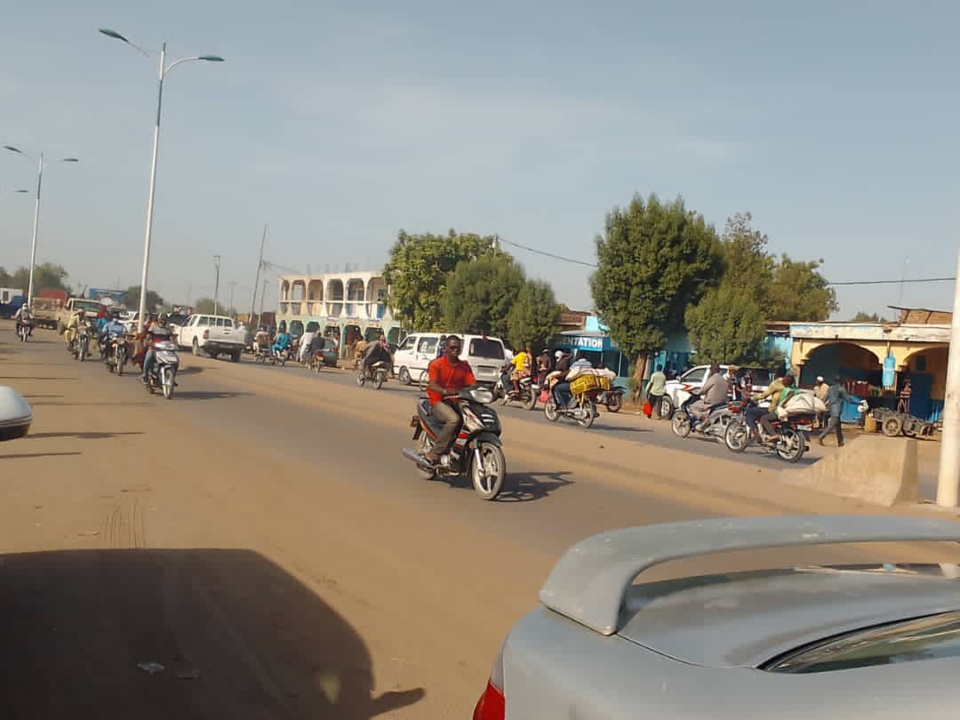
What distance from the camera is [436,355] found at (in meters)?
29.8

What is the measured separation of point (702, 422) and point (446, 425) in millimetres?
10488

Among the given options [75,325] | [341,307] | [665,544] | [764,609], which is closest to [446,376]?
[665,544]

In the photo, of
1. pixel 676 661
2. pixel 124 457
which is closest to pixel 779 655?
pixel 676 661

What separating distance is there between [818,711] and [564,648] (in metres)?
0.54

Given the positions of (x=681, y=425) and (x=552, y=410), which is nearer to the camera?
(x=681, y=425)

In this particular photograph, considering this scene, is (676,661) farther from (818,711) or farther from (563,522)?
(563,522)

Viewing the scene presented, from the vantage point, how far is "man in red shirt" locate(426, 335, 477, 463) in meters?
9.30

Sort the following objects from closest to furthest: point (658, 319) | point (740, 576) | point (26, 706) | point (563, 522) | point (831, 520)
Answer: point (740, 576)
point (831, 520)
point (26, 706)
point (563, 522)
point (658, 319)

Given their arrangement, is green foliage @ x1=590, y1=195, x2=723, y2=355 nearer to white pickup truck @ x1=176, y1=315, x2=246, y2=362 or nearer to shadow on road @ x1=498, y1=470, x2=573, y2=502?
white pickup truck @ x1=176, y1=315, x2=246, y2=362

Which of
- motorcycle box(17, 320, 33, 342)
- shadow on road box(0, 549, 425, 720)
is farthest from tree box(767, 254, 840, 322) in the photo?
shadow on road box(0, 549, 425, 720)

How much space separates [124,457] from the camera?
1026 cm

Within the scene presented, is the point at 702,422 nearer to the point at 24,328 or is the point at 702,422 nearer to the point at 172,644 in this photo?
the point at 172,644

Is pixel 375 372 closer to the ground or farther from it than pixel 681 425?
farther from it

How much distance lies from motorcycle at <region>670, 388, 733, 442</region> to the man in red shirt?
9153 millimetres
